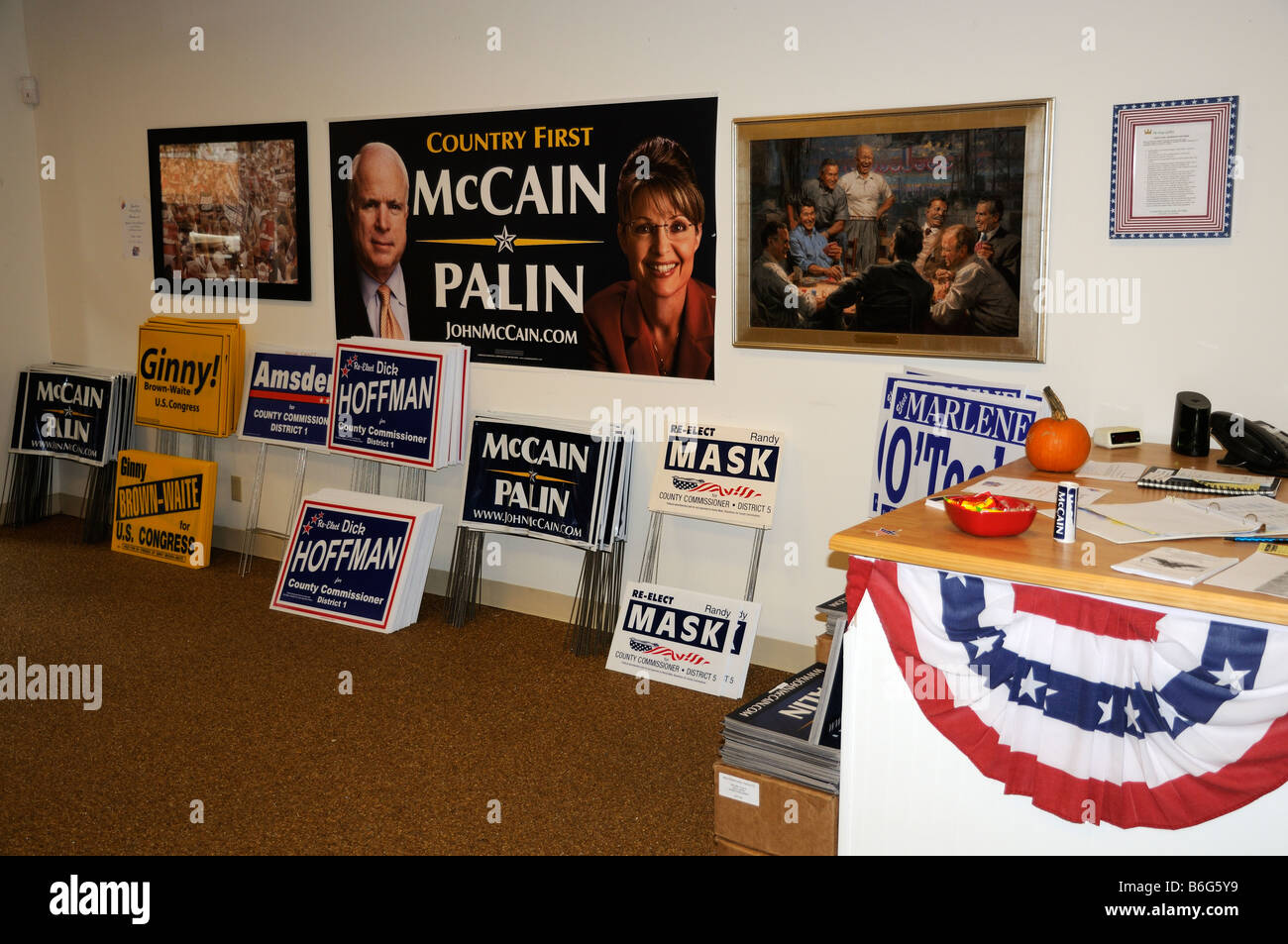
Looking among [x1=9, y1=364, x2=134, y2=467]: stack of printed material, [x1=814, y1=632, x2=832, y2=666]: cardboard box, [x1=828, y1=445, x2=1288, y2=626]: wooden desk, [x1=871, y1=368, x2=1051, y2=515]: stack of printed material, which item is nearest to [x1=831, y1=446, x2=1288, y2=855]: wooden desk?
[x1=828, y1=445, x2=1288, y2=626]: wooden desk

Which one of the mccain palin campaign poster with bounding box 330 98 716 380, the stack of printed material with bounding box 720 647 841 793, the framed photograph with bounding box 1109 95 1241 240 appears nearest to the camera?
the stack of printed material with bounding box 720 647 841 793

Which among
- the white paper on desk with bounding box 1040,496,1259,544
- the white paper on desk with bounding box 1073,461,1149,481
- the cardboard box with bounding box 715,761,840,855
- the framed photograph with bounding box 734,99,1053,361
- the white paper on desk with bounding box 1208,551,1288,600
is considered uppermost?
the framed photograph with bounding box 734,99,1053,361

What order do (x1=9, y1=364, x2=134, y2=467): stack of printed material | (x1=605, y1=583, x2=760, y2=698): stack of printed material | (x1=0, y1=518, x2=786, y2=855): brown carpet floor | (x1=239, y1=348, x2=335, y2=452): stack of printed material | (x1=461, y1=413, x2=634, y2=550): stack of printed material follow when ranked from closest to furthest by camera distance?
(x1=0, y1=518, x2=786, y2=855): brown carpet floor < (x1=605, y1=583, x2=760, y2=698): stack of printed material < (x1=461, y1=413, x2=634, y2=550): stack of printed material < (x1=239, y1=348, x2=335, y2=452): stack of printed material < (x1=9, y1=364, x2=134, y2=467): stack of printed material

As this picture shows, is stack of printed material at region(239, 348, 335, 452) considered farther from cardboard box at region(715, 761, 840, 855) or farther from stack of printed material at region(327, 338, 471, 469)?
cardboard box at region(715, 761, 840, 855)

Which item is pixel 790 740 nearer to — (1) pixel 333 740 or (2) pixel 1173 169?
(1) pixel 333 740

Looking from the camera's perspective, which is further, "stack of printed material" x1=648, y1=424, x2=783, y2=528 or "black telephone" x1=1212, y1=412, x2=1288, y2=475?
"stack of printed material" x1=648, y1=424, x2=783, y2=528

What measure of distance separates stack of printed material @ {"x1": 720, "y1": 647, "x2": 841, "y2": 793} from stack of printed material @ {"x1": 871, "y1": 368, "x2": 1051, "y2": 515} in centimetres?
109

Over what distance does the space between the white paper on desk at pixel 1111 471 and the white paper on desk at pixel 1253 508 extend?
27 cm

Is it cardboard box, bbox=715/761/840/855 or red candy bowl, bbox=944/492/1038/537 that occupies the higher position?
red candy bowl, bbox=944/492/1038/537

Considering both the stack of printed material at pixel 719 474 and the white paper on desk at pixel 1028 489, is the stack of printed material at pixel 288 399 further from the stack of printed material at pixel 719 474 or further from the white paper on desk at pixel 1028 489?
the white paper on desk at pixel 1028 489

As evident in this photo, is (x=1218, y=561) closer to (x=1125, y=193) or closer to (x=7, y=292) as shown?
(x=1125, y=193)

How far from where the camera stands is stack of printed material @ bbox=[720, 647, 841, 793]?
2.61m
